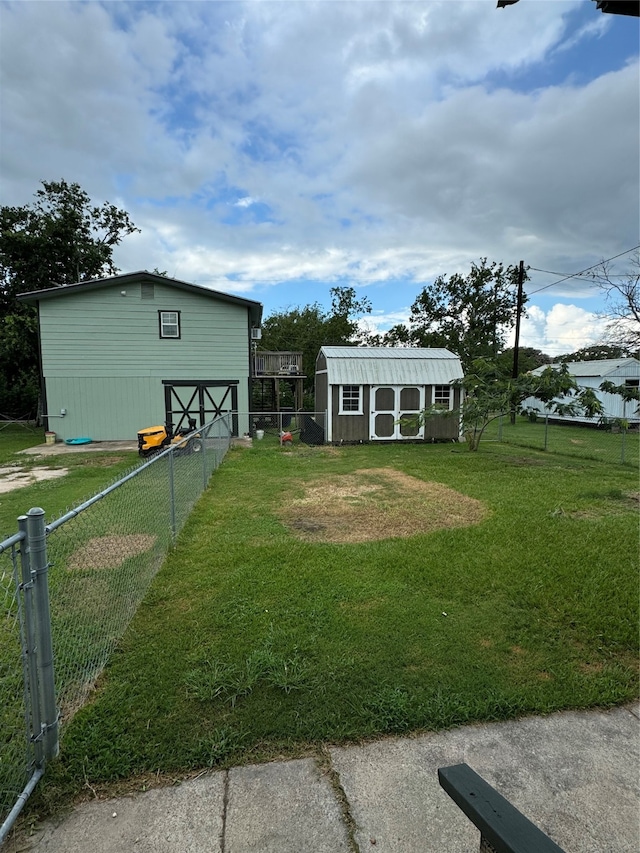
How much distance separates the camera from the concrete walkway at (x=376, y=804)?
173cm

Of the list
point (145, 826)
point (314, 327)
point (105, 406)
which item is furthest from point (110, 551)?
point (314, 327)

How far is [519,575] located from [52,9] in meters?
10.1

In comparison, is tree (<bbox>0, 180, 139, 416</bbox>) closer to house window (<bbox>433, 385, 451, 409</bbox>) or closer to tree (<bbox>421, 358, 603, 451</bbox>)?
house window (<bbox>433, 385, 451, 409</bbox>)

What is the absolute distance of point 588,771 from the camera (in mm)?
2104

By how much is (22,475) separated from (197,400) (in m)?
7.54

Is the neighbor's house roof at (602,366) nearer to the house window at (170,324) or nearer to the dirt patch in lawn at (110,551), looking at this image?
the house window at (170,324)

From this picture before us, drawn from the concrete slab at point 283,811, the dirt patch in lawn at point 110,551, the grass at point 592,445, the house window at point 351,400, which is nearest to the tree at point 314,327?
the grass at point 592,445

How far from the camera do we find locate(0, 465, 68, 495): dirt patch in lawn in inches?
339

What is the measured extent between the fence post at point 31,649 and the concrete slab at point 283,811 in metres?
0.92

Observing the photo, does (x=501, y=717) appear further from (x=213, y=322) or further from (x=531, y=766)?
(x=213, y=322)

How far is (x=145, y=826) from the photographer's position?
1.79m

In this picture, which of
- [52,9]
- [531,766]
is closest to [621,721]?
[531,766]

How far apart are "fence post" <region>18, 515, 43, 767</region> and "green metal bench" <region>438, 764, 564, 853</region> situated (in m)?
1.84

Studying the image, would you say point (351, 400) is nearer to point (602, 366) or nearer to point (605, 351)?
point (602, 366)
